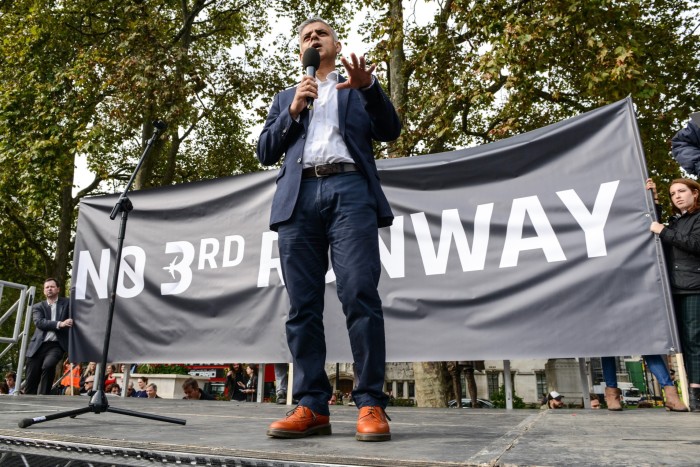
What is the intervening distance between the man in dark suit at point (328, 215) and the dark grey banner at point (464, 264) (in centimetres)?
255

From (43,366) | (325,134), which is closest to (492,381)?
(43,366)

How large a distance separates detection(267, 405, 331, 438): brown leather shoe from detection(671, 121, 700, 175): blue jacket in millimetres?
3908

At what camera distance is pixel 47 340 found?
763 centimetres

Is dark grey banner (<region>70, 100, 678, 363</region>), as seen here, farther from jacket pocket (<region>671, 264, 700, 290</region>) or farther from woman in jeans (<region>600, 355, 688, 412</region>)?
woman in jeans (<region>600, 355, 688, 412</region>)

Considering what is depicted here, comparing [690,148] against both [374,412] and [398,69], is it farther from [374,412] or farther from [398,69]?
[398,69]

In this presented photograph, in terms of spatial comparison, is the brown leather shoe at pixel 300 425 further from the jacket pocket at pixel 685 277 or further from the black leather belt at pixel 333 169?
the jacket pocket at pixel 685 277

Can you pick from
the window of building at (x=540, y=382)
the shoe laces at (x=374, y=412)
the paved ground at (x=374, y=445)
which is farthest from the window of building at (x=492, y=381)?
the shoe laces at (x=374, y=412)

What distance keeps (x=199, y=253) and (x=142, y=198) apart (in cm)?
126

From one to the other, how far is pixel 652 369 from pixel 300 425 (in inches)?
132

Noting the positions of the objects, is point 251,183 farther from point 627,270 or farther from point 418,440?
point 418,440

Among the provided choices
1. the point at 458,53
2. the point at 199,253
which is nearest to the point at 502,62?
the point at 458,53

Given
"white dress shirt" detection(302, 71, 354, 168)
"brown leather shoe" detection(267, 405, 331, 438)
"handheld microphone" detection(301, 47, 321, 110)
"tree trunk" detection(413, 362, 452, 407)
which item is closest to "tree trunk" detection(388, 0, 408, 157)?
"tree trunk" detection(413, 362, 452, 407)

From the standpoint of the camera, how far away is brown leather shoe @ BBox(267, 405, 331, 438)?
2314mm

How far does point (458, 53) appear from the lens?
33.9 ft
